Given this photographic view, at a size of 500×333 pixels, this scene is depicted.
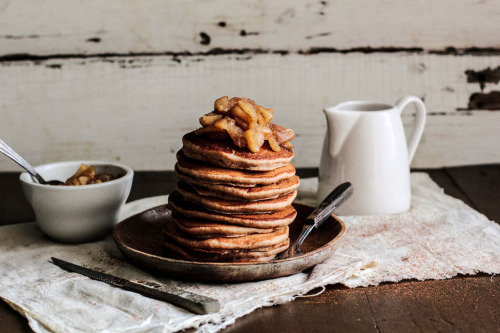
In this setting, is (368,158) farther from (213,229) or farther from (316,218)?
(213,229)

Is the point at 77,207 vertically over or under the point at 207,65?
under

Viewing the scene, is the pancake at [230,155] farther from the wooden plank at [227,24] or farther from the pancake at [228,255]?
the wooden plank at [227,24]

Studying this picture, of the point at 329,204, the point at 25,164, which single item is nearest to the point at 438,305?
the point at 329,204

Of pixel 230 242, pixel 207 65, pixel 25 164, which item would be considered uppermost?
pixel 207 65

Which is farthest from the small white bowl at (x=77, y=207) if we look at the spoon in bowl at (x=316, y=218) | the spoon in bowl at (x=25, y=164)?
the spoon in bowl at (x=316, y=218)

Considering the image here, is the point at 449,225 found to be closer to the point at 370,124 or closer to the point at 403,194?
the point at 403,194

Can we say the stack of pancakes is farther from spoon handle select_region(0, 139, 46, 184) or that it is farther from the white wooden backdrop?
the white wooden backdrop

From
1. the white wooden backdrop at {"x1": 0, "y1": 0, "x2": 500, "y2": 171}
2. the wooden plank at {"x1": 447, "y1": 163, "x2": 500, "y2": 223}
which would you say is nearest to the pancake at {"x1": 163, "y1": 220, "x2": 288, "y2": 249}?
the wooden plank at {"x1": 447, "y1": 163, "x2": 500, "y2": 223}
